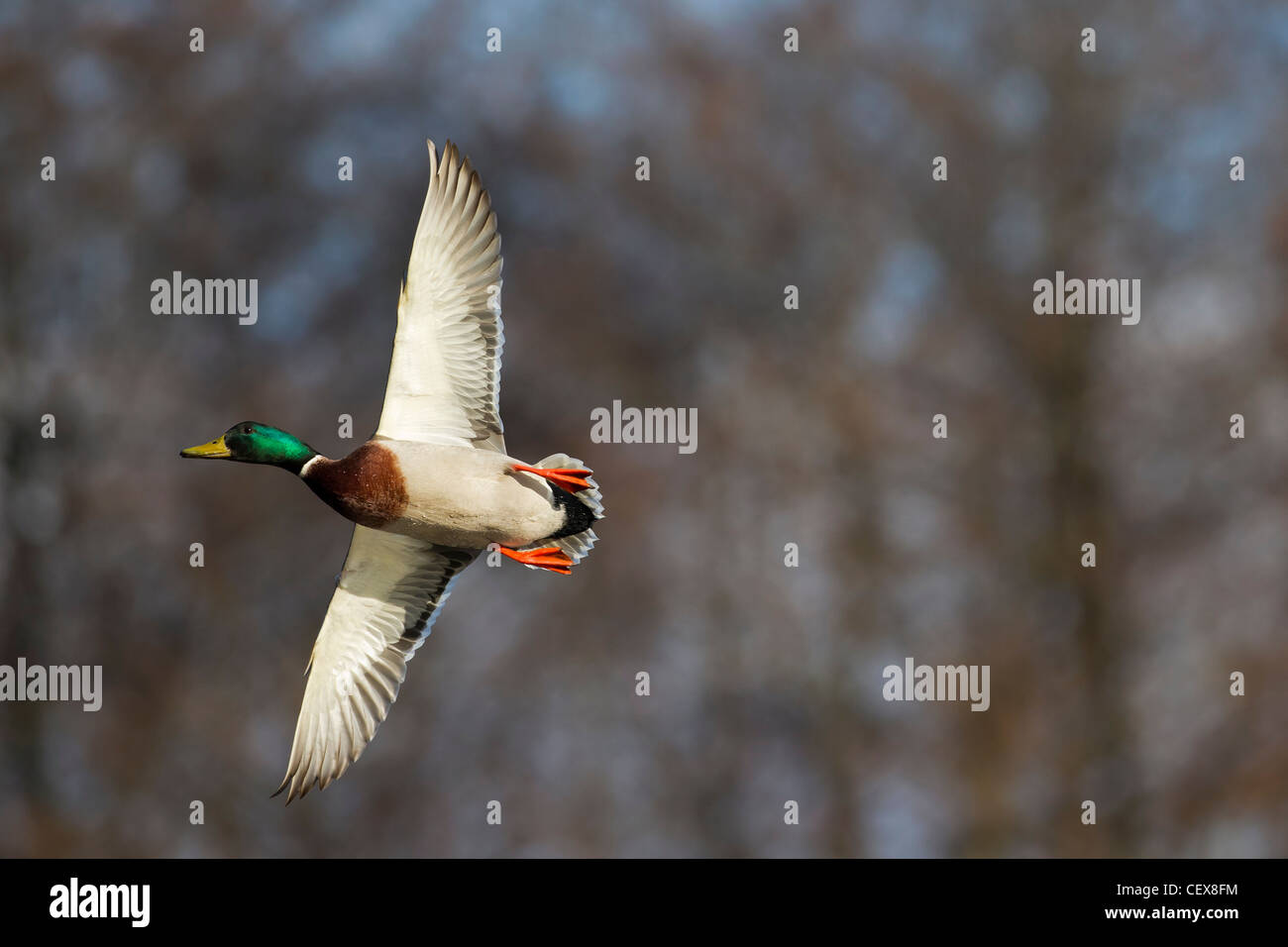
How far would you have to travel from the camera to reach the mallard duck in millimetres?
5438

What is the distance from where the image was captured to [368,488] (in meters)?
5.40

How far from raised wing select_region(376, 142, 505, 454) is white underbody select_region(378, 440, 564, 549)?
0.33 meters

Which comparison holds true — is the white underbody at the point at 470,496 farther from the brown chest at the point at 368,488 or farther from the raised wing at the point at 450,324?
the raised wing at the point at 450,324

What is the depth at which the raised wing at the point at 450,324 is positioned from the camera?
5.73 metres

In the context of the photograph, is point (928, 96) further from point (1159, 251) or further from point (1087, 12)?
point (1159, 251)

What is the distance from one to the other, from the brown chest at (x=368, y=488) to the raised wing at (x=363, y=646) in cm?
96

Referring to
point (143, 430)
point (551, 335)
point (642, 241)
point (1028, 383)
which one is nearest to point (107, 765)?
point (143, 430)

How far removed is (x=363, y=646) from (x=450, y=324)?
4.82 feet
